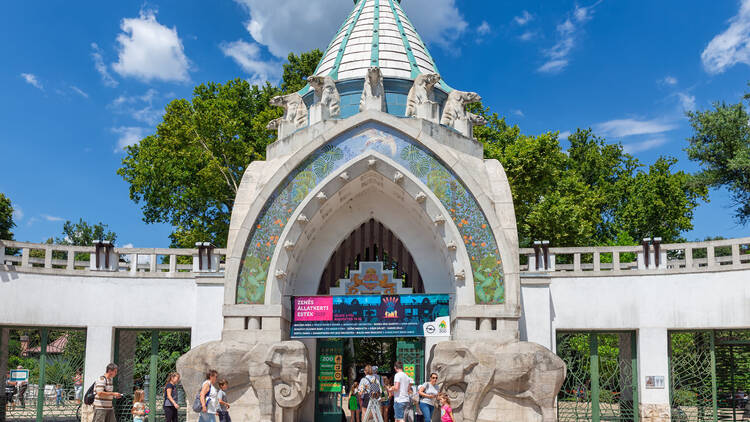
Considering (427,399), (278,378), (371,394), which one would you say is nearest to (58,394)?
(278,378)

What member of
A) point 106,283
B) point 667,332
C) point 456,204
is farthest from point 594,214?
point 106,283

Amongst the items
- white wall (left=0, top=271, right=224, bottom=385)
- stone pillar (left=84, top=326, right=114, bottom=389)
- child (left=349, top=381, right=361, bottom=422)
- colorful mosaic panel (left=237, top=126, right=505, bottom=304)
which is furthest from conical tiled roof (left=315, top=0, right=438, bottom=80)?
stone pillar (left=84, top=326, right=114, bottom=389)

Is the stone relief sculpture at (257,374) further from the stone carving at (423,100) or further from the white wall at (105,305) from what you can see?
the stone carving at (423,100)

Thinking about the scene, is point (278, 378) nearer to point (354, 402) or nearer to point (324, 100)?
point (354, 402)

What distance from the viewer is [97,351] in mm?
15875

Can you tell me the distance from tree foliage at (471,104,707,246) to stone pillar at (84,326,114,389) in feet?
54.9

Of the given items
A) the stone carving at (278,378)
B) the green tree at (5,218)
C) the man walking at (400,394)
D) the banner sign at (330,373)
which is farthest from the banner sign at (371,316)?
the green tree at (5,218)

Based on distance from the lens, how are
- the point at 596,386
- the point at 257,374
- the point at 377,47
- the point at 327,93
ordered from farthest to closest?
the point at 377,47
the point at 327,93
the point at 596,386
the point at 257,374

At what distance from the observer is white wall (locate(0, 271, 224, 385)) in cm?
1555

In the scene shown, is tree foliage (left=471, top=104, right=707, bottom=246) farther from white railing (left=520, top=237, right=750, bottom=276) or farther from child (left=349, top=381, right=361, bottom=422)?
child (left=349, top=381, right=361, bottom=422)

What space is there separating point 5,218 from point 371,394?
1144 inches

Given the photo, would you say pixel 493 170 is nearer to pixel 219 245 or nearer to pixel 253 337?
pixel 253 337

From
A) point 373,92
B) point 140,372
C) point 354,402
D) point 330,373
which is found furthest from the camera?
point 140,372

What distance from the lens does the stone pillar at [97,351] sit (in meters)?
15.7
